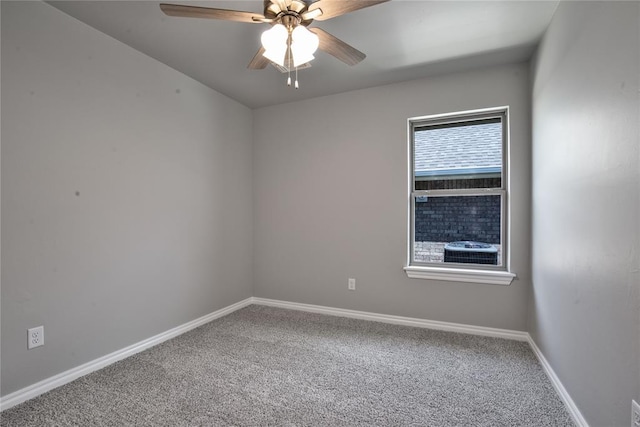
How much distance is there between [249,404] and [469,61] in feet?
10.1

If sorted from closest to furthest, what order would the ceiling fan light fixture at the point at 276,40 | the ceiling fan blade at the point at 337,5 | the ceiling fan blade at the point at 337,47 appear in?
the ceiling fan blade at the point at 337,5 < the ceiling fan light fixture at the point at 276,40 < the ceiling fan blade at the point at 337,47

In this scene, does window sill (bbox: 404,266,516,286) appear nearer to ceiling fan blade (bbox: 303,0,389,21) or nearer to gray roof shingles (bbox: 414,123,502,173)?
gray roof shingles (bbox: 414,123,502,173)

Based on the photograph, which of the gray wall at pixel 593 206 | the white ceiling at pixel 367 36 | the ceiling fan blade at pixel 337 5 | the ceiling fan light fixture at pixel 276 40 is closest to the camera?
the gray wall at pixel 593 206

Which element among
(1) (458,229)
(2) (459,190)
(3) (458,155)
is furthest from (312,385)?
(3) (458,155)

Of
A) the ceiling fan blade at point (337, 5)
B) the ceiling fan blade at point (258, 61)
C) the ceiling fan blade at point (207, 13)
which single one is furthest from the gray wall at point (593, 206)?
the ceiling fan blade at point (258, 61)

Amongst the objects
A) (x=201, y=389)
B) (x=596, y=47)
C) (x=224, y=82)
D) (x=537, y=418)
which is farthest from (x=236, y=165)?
(x=537, y=418)

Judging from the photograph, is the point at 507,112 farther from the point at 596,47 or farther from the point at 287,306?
the point at 287,306


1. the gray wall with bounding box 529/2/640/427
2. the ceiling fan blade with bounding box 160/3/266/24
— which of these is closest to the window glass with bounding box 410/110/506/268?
the gray wall with bounding box 529/2/640/427

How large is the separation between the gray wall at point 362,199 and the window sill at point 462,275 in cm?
6

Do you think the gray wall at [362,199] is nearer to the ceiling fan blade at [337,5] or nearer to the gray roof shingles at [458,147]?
the gray roof shingles at [458,147]

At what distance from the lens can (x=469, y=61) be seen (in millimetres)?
2572

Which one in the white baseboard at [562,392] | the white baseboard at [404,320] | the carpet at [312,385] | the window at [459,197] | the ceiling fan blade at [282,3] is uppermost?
the ceiling fan blade at [282,3]

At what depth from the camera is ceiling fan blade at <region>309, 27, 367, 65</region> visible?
170 centimetres

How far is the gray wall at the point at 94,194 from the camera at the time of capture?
1.74 metres
